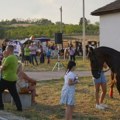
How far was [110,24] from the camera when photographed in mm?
25484

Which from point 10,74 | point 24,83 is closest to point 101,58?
point 10,74

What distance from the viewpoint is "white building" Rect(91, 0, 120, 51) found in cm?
2512

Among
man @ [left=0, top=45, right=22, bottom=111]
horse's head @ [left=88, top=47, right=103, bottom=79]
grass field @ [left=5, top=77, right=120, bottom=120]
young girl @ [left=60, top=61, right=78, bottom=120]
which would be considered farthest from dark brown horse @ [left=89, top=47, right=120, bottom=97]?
man @ [left=0, top=45, right=22, bottom=111]

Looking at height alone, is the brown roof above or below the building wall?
above

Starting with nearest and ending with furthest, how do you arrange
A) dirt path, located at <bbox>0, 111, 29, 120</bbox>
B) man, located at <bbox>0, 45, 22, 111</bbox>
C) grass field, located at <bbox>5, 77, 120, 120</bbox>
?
dirt path, located at <bbox>0, 111, 29, 120</bbox>, grass field, located at <bbox>5, 77, 120, 120</bbox>, man, located at <bbox>0, 45, 22, 111</bbox>

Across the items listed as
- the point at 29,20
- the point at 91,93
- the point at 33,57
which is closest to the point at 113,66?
the point at 91,93

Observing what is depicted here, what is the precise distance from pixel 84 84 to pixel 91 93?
3099 mm

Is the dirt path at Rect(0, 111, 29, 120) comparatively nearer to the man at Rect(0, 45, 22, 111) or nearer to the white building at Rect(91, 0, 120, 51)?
the man at Rect(0, 45, 22, 111)

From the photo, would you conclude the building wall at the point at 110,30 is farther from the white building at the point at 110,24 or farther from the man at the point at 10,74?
the man at the point at 10,74

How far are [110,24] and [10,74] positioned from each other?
43.7 feet

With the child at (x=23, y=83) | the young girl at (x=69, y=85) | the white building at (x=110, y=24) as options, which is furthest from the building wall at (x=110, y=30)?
the young girl at (x=69, y=85)

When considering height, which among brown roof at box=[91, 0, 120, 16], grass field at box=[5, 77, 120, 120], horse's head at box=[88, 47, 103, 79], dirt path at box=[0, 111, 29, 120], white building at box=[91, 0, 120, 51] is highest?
brown roof at box=[91, 0, 120, 16]

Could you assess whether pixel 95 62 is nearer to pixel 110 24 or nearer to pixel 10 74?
pixel 10 74

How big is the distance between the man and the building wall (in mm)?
12561
